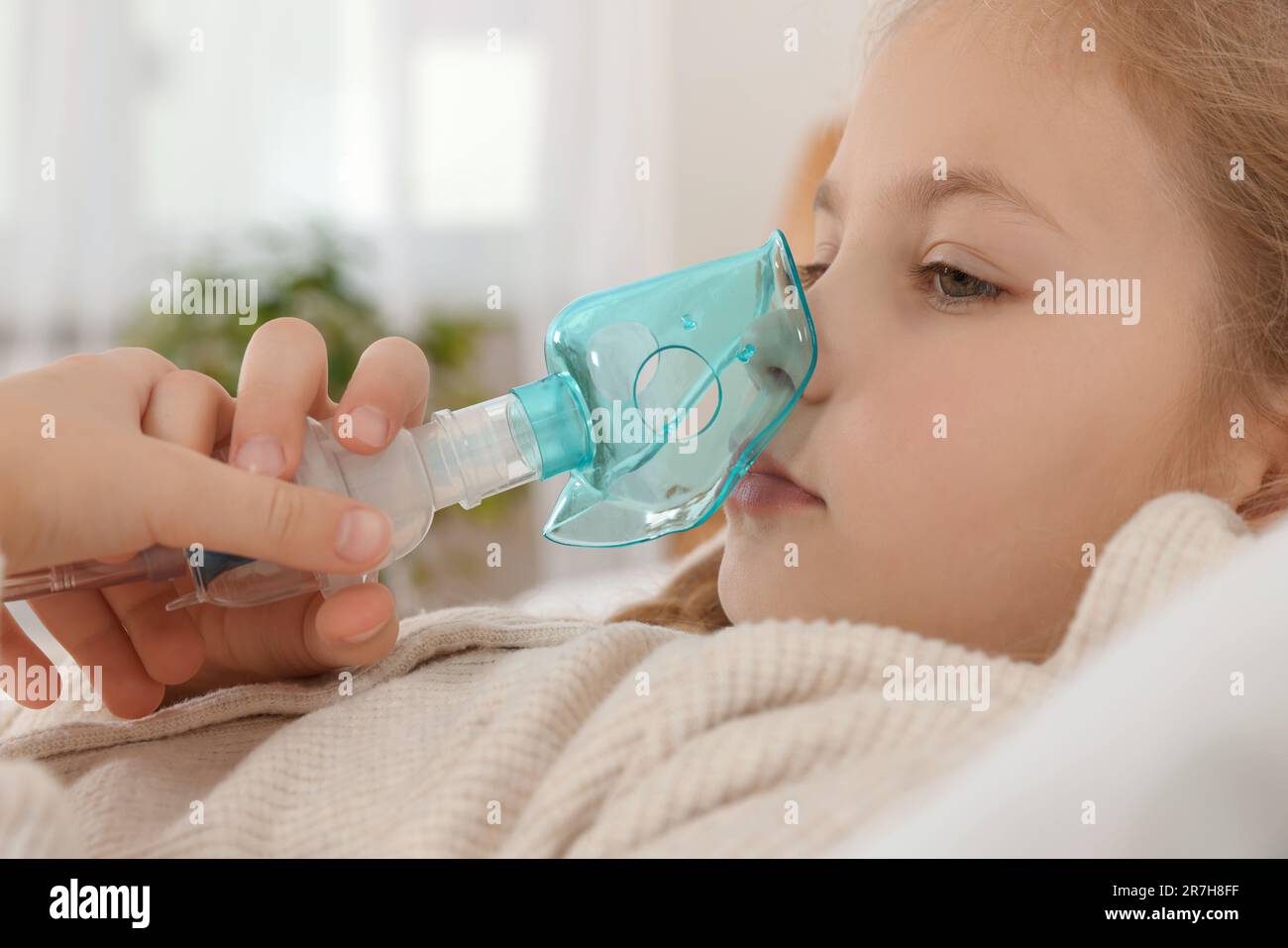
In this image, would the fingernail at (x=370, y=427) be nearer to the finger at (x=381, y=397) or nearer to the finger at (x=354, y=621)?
the finger at (x=381, y=397)

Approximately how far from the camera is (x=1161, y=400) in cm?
78

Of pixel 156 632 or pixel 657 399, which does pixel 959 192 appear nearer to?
pixel 657 399

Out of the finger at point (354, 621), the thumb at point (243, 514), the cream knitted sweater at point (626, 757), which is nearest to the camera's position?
the cream knitted sweater at point (626, 757)

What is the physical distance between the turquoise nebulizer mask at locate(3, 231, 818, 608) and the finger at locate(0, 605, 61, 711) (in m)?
0.26

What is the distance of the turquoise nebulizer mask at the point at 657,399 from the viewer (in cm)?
76

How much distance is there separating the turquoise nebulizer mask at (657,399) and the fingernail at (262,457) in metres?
0.11

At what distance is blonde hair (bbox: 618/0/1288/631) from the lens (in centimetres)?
81

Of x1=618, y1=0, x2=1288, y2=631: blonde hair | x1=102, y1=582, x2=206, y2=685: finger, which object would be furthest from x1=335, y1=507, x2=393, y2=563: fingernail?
x1=618, y1=0, x2=1288, y2=631: blonde hair

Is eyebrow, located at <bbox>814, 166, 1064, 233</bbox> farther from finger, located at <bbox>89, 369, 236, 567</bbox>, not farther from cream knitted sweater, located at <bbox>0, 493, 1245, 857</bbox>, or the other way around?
finger, located at <bbox>89, 369, 236, 567</bbox>

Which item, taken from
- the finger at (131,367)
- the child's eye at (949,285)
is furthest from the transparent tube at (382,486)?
the child's eye at (949,285)

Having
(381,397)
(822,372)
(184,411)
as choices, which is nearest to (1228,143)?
(822,372)
